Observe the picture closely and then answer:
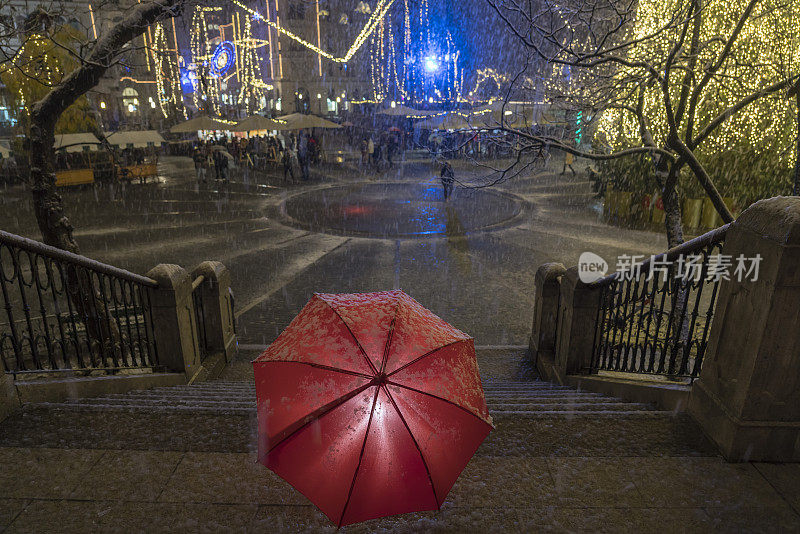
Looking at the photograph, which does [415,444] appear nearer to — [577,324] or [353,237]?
[577,324]

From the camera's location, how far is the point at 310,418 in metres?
2.37

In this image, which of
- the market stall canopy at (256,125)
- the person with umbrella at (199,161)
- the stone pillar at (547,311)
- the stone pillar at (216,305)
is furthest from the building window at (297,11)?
the stone pillar at (547,311)

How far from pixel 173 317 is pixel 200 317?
1.29 meters

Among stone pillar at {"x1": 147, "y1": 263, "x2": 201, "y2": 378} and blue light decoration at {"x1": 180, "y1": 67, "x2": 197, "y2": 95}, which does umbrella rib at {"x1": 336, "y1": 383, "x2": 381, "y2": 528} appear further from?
blue light decoration at {"x1": 180, "y1": 67, "x2": 197, "y2": 95}

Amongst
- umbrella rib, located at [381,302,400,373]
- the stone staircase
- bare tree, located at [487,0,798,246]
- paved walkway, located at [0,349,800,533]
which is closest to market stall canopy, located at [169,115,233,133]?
bare tree, located at [487,0,798,246]

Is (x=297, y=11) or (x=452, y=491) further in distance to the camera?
(x=297, y=11)

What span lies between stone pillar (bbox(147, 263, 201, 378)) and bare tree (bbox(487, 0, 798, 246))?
4.51 metres

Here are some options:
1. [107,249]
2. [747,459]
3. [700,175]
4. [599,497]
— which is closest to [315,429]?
[599,497]

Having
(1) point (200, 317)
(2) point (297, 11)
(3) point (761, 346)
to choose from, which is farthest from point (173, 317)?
(2) point (297, 11)

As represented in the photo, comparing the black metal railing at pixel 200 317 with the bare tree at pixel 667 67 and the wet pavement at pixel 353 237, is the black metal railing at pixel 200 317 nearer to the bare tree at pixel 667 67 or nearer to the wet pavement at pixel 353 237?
the wet pavement at pixel 353 237

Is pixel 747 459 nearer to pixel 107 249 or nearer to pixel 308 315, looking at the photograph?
pixel 308 315

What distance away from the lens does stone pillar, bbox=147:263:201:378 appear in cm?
510

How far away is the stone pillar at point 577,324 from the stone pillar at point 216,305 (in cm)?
448

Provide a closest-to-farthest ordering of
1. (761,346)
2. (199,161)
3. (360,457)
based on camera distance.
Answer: (360,457)
(761,346)
(199,161)
